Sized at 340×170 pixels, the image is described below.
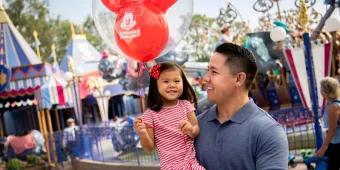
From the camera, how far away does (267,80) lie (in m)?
12.7

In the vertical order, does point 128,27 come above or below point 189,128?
above

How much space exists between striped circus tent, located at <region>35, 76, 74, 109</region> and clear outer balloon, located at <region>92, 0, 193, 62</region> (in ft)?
27.4

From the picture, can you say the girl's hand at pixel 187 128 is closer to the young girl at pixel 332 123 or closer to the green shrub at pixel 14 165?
the young girl at pixel 332 123

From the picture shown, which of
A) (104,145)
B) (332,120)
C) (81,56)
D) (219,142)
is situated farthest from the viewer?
(81,56)

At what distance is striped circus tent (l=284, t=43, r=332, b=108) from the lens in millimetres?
6676

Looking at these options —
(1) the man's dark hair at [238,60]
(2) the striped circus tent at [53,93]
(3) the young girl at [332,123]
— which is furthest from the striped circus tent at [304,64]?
(2) the striped circus tent at [53,93]

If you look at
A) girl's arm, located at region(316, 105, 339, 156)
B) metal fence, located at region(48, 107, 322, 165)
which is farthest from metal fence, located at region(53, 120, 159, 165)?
girl's arm, located at region(316, 105, 339, 156)

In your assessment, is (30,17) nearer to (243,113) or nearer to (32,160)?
(32,160)

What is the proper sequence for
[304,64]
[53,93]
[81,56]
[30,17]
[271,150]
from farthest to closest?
[30,17] → [81,56] → [53,93] → [304,64] → [271,150]

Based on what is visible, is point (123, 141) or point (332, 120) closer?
point (332, 120)

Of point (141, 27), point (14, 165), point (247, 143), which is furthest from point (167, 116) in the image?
point (14, 165)

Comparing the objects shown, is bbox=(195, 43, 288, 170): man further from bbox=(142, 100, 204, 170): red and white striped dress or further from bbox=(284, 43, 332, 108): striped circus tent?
bbox=(284, 43, 332, 108): striped circus tent

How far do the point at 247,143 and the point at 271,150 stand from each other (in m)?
0.09

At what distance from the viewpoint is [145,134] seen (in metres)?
2.30
